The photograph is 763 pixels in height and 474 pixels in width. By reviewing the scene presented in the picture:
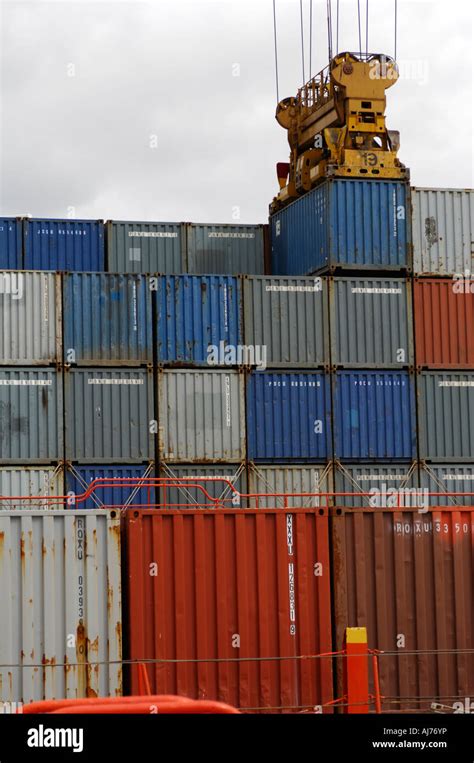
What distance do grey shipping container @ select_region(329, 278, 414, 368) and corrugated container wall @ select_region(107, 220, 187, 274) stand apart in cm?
657

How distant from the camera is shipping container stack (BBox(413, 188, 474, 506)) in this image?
33.8 meters

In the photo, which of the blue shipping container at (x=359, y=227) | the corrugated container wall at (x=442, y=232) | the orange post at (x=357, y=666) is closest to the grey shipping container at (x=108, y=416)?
the blue shipping container at (x=359, y=227)

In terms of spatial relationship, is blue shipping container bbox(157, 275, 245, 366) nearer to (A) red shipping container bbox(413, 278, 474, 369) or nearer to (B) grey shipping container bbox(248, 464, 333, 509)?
(B) grey shipping container bbox(248, 464, 333, 509)

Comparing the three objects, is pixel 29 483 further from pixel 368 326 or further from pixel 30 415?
pixel 368 326

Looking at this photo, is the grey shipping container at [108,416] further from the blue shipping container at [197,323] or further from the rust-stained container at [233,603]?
the rust-stained container at [233,603]

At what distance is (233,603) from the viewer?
1867cm

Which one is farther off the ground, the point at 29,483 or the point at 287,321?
the point at 287,321

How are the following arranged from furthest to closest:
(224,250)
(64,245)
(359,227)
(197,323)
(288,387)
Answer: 1. (224,250)
2. (64,245)
3. (359,227)
4. (288,387)
5. (197,323)

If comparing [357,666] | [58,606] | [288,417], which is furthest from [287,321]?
[58,606]

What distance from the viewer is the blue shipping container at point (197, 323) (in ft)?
108

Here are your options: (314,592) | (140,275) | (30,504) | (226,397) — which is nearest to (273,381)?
(226,397)

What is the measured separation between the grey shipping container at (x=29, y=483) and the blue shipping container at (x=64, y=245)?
7.82 meters

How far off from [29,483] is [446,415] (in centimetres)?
1103

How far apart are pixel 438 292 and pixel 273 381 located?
529 centimetres
